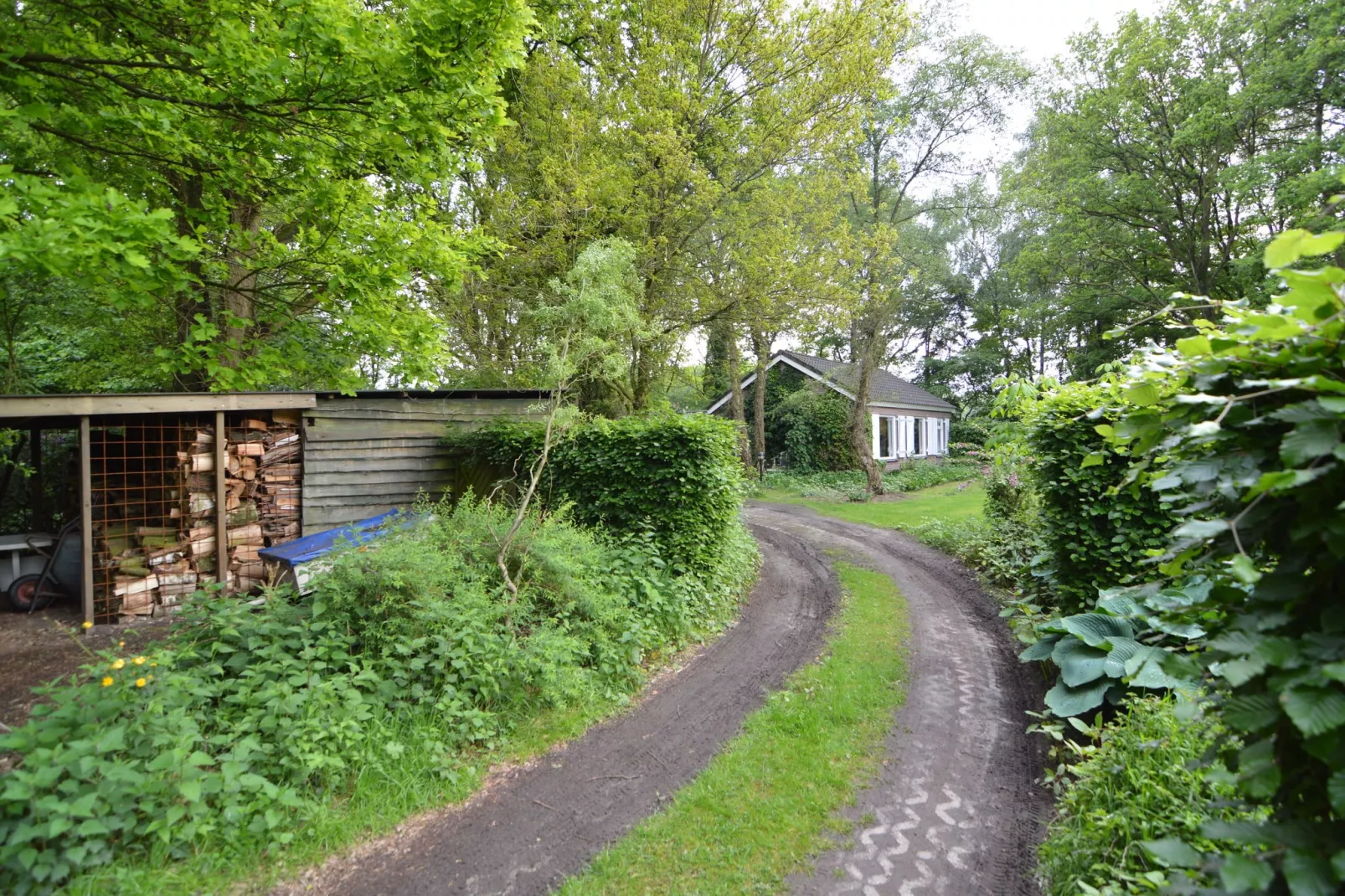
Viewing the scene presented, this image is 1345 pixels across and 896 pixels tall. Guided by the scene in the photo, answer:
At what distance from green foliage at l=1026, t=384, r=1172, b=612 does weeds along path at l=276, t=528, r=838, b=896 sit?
257cm

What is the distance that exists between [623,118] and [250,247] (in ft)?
21.0

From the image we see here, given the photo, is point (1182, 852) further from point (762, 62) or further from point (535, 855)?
point (762, 62)

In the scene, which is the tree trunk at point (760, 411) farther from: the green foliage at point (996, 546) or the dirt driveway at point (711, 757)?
the dirt driveway at point (711, 757)

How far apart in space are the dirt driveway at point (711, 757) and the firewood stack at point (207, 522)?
5.63 metres

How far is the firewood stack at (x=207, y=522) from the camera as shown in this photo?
6.96m

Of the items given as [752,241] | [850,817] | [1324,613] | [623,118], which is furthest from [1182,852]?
[623,118]

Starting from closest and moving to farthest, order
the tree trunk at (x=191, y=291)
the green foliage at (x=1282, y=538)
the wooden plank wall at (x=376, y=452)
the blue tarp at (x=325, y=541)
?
the green foliage at (x=1282, y=538) → the blue tarp at (x=325, y=541) → the tree trunk at (x=191, y=291) → the wooden plank wall at (x=376, y=452)

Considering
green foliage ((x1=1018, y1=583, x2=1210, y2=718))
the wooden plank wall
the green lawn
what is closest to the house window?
the green lawn

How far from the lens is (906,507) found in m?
14.7

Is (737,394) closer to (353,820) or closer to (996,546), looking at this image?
(996,546)

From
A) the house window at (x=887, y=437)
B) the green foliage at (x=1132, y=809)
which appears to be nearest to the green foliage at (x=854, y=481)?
the house window at (x=887, y=437)

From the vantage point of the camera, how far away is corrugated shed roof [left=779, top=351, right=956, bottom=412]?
22.2 m

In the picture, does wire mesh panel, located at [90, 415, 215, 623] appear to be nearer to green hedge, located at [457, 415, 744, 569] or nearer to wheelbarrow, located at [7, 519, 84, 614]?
wheelbarrow, located at [7, 519, 84, 614]

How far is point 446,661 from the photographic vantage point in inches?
→ 176
